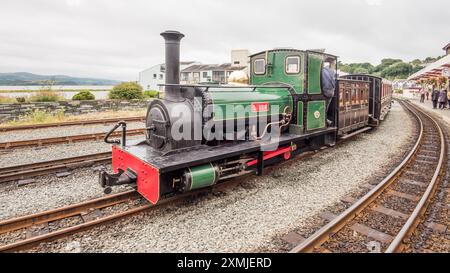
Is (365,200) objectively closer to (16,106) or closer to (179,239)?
(179,239)

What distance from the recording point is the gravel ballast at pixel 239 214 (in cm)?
397

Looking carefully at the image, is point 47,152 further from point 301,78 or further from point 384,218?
point 384,218

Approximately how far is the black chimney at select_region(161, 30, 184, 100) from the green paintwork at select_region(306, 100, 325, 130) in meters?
3.86

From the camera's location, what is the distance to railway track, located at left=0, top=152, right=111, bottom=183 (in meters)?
6.24

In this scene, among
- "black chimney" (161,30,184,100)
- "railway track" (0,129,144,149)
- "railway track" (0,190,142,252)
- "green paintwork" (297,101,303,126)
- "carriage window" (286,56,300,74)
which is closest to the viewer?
"railway track" (0,190,142,252)

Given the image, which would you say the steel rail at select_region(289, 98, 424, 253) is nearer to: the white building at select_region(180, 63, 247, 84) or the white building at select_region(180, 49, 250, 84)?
the white building at select_region(180, 63, 247, 84)

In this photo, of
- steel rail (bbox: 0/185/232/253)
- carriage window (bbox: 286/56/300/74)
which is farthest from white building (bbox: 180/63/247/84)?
steel rail (bbox: 0/185/232/253)

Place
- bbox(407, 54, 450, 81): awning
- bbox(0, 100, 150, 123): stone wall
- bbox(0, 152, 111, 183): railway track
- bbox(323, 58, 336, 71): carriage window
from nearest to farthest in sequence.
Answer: bbox(0, 152, 111, 183): railway track → bbox(323, 58, 336, 71): carriage window → bbox(0, 100, 150, 123): stone wall → bbox(407, 54, 450, 81): awning

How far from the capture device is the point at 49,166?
7078mm

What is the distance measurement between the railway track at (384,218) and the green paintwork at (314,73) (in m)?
2.83

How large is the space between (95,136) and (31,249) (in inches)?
269

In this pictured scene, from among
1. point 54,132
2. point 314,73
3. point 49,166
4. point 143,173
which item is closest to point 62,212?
point 143,173

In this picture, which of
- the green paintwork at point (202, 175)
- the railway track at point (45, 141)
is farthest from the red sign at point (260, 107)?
the railway track at point (45, 141)
